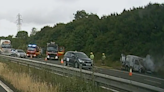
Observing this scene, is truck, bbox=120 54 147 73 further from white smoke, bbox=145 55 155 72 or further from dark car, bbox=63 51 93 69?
dark car, bbox=63 51 93 69

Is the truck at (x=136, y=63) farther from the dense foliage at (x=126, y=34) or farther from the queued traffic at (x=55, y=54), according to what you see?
the queued traffic at (x=55, y=54)

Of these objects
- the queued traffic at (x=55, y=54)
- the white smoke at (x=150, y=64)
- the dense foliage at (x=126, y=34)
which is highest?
the dense foliage at (x=126, y=34)

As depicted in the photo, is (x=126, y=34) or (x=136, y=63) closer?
(x=136, y=63)

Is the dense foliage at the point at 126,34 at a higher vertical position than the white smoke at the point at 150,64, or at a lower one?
higher

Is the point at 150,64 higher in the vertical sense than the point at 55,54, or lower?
lower

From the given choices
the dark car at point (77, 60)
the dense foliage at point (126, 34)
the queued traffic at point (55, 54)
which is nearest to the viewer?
the dark car at point (77, 60)

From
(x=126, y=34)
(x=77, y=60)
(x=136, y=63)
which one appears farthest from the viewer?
(x=126, y=34)

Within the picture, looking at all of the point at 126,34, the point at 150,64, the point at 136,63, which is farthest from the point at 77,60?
the point at 126,34

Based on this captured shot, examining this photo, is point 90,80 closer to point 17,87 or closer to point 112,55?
point 17,87

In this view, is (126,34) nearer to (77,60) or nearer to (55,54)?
(55,54)

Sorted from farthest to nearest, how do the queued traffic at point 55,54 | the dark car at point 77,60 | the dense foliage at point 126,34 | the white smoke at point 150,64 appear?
the dense foliage at point 126,34
the white smoke at point 150,64
the queued traffic at point 55,54
the dark car at point 77,60

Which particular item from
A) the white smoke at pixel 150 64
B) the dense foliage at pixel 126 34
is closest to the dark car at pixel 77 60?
the white smoke at pixel 150 64

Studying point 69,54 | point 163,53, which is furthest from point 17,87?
point 163,53

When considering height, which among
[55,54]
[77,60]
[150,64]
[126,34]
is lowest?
[150,64]
